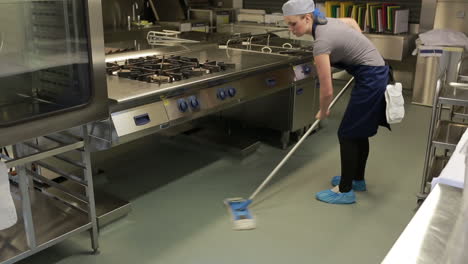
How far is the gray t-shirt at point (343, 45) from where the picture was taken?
102 inches

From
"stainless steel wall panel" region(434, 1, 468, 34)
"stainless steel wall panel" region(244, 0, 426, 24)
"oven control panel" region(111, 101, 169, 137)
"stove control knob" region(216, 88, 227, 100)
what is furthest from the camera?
"stainless steel wall panel" region(244, 0, 426, 24)

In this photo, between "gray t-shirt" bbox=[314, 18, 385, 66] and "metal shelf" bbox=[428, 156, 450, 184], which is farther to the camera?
"metal shelf" bbox=[428, 156, 450, 184]

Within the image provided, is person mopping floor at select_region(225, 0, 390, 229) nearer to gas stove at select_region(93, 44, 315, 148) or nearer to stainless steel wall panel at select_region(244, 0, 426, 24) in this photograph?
gas stove at select_region(93, 44, 315, 148)

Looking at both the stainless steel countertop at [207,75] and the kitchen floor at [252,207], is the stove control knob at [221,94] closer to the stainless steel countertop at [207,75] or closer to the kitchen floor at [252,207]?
the stainless steel countertop at [207,75]

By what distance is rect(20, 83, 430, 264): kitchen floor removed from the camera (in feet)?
7.80

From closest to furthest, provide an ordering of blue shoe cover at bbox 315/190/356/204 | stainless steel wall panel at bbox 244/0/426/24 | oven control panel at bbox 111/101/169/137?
oven control panel at bbox 111/101/169/137 → blue shoe cover at bbox 315/190/356/204 → stainless steel wall panel at bbox 244/0/426/24

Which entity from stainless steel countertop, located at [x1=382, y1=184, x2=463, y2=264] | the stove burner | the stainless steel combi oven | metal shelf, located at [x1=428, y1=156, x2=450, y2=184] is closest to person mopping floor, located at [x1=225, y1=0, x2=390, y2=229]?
metal shelf, located at [x1=428, y1=156, x2=450, y2=184]

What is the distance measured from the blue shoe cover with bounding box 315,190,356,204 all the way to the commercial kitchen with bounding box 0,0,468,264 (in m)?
0.03

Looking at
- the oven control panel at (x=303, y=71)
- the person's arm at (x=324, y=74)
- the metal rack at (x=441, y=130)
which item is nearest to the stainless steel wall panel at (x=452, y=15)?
the oven control panel at (x=303, y=71)

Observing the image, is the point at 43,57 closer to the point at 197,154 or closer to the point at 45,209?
the point at 45,209

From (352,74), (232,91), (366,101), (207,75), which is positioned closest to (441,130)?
(366,101)

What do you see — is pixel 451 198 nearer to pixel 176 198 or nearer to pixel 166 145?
pixel 176 198

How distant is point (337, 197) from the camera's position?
293 centimetres

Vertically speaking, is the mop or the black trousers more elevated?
the black trousers
